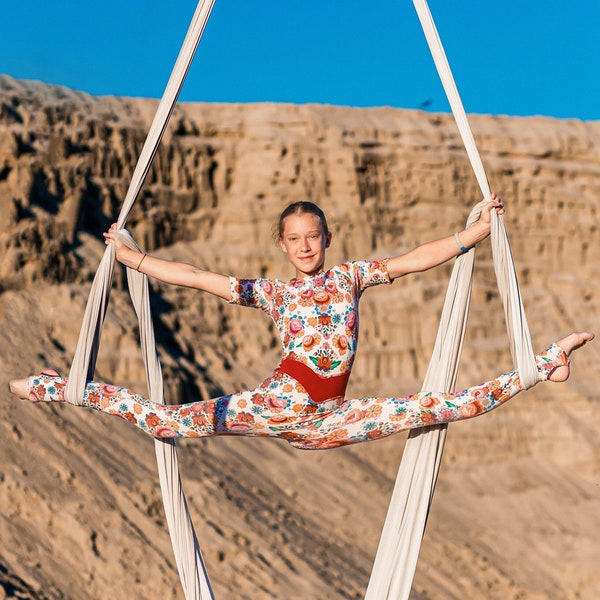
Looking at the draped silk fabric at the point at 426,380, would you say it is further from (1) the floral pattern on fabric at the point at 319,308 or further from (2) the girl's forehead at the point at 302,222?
(2) the girl's forehead at the point at 302,222

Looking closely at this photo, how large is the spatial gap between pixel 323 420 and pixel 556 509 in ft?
75.9

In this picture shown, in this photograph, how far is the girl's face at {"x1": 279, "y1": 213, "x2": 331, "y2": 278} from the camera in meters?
7.46

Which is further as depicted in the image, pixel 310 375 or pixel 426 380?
pixel 426 380

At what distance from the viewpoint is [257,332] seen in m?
28.9

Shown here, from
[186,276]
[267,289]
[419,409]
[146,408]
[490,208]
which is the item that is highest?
[490,208]

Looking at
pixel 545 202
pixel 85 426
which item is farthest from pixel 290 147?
pixel 85 426

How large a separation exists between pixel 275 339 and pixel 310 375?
21.7 meters

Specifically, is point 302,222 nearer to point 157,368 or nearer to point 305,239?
point 305,239

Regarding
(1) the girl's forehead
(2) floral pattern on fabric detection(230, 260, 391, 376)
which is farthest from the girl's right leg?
(1) the girl's forehead

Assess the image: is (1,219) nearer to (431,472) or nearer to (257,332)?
(257,332)

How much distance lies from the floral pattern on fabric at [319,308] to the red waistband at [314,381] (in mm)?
33

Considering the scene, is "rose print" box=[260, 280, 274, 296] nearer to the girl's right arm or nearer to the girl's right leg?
the girl's right arm

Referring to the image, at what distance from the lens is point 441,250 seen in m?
7.48

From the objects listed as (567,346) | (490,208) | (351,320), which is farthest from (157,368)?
(567,346)
